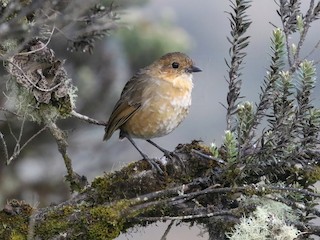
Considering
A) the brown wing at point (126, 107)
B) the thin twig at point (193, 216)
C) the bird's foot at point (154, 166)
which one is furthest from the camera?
the brown wing at point (126, 107)

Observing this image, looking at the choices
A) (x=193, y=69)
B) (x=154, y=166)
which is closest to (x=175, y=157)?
(x=154, y=166)

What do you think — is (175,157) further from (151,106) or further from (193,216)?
(151,106)

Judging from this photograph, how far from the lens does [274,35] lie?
391 cm

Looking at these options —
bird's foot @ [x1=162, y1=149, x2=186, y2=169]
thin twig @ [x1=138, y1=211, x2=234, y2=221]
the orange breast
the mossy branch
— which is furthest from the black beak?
thin twig @ [x1=138, y1=211, x2=234, y2=221]

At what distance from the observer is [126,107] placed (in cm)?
556

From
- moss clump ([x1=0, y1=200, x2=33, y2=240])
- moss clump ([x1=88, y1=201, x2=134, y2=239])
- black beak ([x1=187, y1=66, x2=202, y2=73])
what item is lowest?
moss clump ([x1=88, y1=201, x2=134, y2=239])

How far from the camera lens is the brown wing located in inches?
215

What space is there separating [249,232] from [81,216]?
0.85 metres

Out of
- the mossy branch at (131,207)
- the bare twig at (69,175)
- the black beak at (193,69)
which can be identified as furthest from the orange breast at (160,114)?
the mossy branch at (131,207)

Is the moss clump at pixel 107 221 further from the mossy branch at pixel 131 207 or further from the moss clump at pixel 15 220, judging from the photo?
the moss clump at pixel 15 220

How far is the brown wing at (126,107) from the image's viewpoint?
5461 mm

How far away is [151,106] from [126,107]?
0.16 meters

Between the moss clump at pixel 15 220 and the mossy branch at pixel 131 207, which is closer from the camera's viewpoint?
the mossy branch at pixel 131 207

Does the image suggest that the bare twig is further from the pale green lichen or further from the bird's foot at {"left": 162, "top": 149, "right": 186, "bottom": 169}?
the pale green lichen
